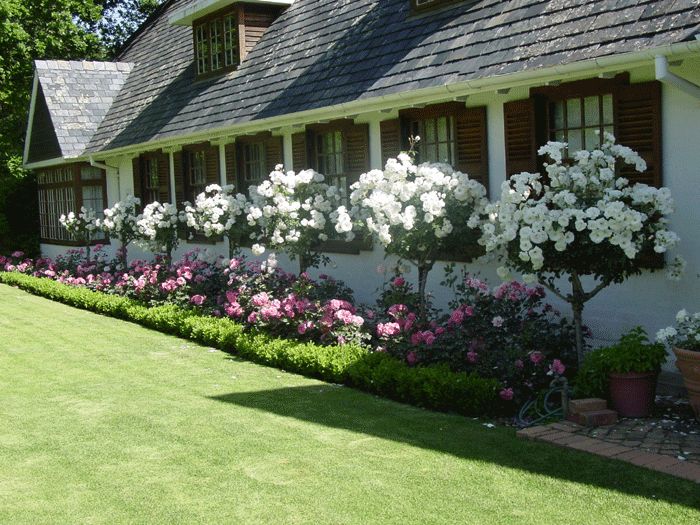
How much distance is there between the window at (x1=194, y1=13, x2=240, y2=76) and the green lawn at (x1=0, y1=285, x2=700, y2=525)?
29.8 ft

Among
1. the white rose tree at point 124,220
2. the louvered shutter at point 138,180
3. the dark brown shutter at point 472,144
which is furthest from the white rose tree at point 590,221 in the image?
the louvered shutter at point 138,180

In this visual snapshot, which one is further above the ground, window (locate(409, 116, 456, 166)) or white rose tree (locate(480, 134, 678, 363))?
window (locate(409, 116, 456, 166))

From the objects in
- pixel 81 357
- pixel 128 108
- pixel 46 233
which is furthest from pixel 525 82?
pixel 46 233

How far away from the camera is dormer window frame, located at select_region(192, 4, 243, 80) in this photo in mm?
16312

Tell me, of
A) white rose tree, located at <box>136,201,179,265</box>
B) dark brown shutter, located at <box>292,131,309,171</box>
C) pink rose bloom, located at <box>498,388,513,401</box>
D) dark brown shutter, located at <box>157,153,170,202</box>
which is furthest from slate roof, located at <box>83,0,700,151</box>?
pink rose bloom, located at <box>498,388,513,401</box>

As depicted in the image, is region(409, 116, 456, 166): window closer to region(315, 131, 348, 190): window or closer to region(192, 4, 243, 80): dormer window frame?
region(315, 131, 348, 190): window

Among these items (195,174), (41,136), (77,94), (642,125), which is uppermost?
(77,94)

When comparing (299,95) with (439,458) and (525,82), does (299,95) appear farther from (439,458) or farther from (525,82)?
(439,458)

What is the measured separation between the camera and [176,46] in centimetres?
2119

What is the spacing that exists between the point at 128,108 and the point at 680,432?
55.7 feet

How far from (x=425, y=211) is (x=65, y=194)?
16.2m

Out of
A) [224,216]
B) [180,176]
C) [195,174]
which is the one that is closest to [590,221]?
[224,216]

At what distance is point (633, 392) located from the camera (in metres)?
6.83

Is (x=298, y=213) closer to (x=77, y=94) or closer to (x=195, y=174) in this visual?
(x=195, y=174)
